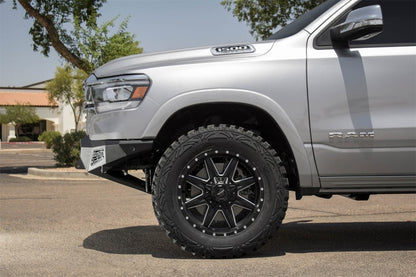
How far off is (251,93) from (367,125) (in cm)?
91

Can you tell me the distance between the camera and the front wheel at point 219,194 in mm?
4531

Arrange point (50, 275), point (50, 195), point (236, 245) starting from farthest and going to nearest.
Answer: point (50, 195) → point (236, 245) → point (50, 275)

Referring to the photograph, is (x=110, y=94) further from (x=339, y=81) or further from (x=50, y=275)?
(x=339, y=81)

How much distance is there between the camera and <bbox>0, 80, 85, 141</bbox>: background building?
243 feet

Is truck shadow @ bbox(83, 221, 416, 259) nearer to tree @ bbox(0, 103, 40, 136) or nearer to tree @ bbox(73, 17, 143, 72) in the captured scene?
tree @ bbox(73, 17, 143, 72)

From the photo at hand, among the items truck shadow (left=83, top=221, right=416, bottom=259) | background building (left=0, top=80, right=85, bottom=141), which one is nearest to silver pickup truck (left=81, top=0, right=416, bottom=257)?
truck shadow (left=83, top=221, right=416, bottom=259)

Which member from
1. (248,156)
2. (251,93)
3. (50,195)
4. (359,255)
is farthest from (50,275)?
(50,195)

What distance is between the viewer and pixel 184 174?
4.59m

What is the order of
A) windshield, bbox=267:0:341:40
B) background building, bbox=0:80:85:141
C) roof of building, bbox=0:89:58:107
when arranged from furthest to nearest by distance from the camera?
roof of building, bbox=0:89:58:107 → background building, bbox=0:80:85:141 → windshield, bbox=267:0:341:40

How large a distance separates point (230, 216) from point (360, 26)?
5.57ft

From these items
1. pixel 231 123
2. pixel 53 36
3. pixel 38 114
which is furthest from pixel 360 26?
pixel 38 114

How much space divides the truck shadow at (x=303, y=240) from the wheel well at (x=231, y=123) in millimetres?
617

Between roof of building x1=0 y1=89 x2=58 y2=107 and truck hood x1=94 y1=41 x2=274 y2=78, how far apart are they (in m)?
75.2

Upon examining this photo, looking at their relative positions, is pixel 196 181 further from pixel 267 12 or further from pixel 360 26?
pixel 267 12
